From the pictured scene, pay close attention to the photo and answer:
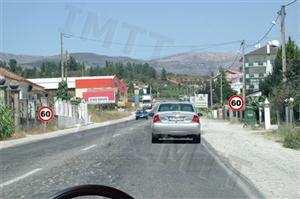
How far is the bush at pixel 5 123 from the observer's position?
4034cm

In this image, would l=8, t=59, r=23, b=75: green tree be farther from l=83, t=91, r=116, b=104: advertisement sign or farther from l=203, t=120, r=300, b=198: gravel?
l=203, t=120, r=300, b=198: gravel

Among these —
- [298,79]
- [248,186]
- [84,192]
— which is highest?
[298,79]

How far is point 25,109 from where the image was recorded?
4972 cm

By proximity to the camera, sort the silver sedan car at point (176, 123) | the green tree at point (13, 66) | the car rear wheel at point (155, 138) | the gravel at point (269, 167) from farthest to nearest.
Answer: the green tree at point (13, 66) < the car rear wheel at point (155, 138) < the silver sedan car at point (176, 123) < the gravel at point (269, 167)

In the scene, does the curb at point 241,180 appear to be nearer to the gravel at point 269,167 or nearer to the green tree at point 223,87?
the gravel at point 269,167

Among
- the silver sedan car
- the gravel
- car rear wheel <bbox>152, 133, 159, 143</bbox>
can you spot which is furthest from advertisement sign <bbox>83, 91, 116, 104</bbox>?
the gravel

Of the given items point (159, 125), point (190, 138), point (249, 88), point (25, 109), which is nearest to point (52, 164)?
point (159, 125)

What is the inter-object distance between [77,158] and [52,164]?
202cm

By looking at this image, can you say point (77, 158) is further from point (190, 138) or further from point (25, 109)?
point (25, 109)

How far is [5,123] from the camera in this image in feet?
134

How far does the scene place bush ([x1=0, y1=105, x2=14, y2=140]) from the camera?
40344 millimetres

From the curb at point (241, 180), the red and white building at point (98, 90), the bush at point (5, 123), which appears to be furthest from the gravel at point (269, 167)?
the red and white building at point (98, 90)

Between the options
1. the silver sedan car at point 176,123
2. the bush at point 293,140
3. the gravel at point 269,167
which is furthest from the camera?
the silver sedan car at point 176,123

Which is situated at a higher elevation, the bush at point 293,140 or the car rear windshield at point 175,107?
the car rear windshield at point 175,107
